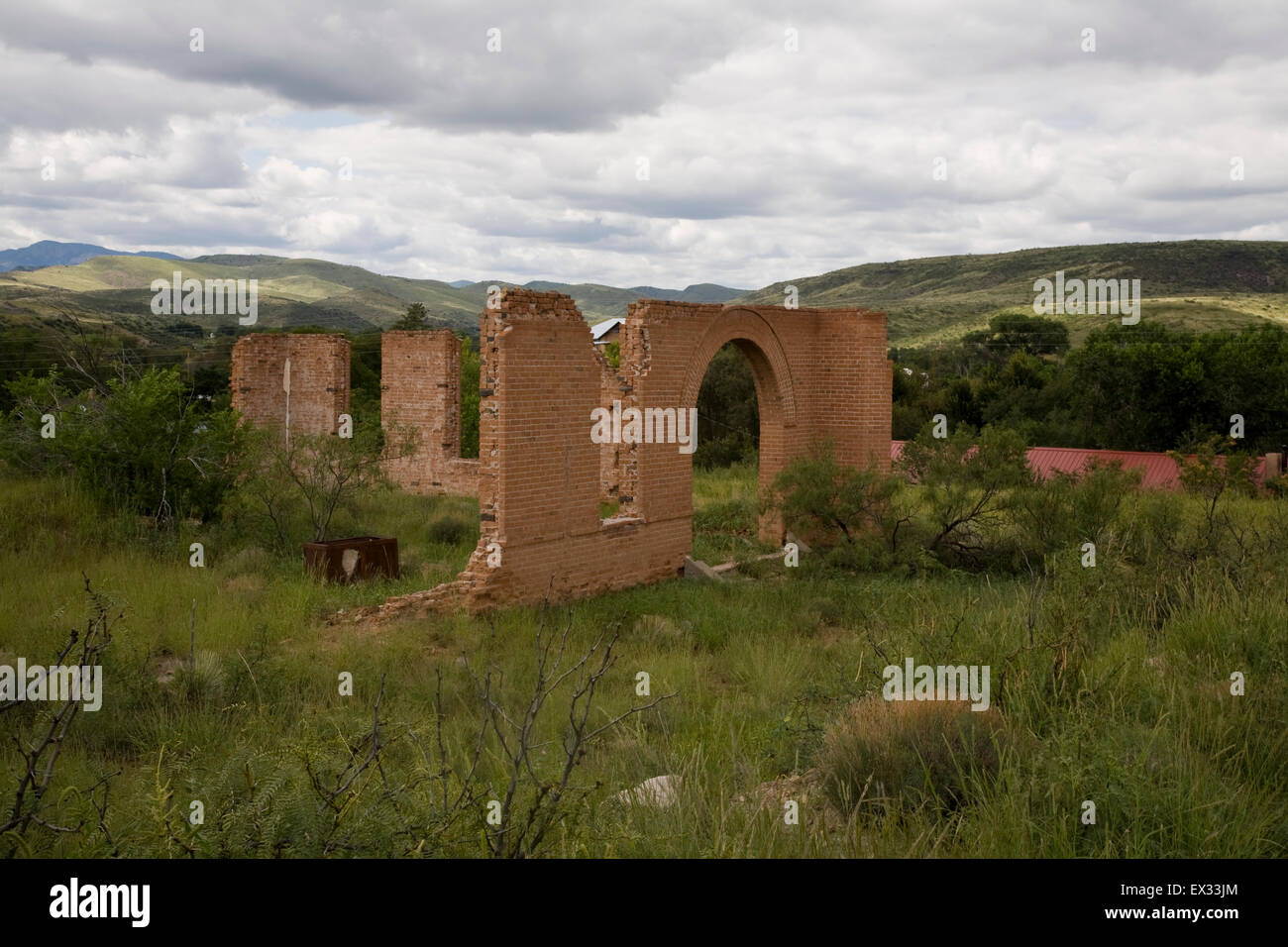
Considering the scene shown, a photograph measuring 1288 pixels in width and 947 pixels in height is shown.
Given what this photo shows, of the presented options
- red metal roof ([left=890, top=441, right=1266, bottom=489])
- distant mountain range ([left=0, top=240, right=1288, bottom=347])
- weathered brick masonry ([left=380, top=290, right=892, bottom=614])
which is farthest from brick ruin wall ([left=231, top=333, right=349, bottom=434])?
→ distant mountain range ([left=0, top=240, right=1288, bottom=347])

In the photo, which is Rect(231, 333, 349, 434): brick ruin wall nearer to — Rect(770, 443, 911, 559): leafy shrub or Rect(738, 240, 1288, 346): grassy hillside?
Rect(770, 443, 911, 559): leafy shrub

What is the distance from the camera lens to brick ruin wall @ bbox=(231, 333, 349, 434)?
22.4m

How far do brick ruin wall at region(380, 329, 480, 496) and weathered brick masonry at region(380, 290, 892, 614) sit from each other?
833 centimetres

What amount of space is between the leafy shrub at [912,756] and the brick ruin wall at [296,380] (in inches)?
750

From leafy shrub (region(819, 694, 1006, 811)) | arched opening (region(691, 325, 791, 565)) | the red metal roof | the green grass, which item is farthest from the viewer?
the red metal roof

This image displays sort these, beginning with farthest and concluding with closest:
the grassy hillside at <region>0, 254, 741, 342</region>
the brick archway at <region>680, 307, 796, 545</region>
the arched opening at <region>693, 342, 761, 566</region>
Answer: the grassy hillside at <region>0, 254, 741, 342</region>, the arched opening at <region>693, 342, 761, 566</region>, the brick archway at <region>680, 307, 796, 545</region>

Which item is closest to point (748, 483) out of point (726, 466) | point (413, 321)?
point (726, 466)

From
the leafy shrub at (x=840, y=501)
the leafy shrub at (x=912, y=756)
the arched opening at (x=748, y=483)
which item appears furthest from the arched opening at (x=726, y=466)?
the leafy shrub at (x=912, y=756)

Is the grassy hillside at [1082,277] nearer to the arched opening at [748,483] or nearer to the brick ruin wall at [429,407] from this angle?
the arched opening at [748,483]

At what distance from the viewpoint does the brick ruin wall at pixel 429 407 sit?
858 inches

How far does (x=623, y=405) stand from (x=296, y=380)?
12.3 metres

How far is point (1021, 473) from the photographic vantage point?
14.0 meters

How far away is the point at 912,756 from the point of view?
498 centimetres
